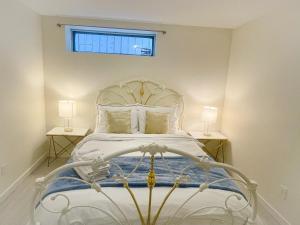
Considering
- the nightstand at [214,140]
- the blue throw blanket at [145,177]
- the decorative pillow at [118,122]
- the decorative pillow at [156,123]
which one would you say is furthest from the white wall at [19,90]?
the nightstand at [214,140]

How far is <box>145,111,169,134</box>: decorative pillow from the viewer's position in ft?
9.64

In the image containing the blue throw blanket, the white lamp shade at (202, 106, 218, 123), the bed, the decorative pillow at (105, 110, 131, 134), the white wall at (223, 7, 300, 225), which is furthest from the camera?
the white lamp shade at (202, 106, 218, 123)

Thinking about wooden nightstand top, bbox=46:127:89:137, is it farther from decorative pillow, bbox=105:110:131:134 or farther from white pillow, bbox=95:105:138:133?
decorative pillow, bbox=105:110:131:134

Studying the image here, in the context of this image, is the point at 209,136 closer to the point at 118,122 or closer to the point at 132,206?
the point at 118,122

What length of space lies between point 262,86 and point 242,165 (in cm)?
110

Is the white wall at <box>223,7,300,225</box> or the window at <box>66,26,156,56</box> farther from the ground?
the window at <box>66,26,156,56</box>

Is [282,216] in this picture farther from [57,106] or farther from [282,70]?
[57,106]

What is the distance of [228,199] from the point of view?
4.78ft

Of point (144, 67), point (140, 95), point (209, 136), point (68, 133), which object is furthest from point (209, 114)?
point (68, 133)

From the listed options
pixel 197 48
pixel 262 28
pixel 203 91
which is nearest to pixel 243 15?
pixel 262 28

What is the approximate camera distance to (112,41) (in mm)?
3504

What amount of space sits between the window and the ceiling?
1.11ft

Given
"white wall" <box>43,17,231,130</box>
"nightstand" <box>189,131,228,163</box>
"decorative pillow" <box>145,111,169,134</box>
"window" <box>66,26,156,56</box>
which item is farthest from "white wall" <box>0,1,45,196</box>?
"nightstand" <box>189,131,228,163</box>

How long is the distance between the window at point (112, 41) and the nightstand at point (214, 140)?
1.48 meters
